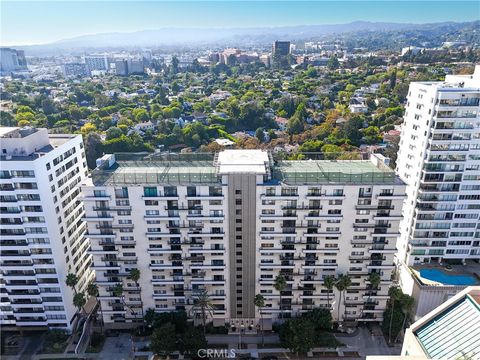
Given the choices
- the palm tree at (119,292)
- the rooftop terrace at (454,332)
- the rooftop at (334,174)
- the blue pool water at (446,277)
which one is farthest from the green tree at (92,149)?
the rooftop terrace at (454,332)

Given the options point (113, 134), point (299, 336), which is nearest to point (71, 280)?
point (299, 336)

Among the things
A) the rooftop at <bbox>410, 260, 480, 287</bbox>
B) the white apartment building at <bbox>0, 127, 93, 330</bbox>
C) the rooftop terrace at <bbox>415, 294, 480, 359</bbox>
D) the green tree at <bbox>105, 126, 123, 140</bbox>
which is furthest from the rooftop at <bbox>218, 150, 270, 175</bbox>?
the green tree at <bbox>105, 126, 123, 140</bbox>

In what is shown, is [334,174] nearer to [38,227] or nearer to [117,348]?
[117,348]

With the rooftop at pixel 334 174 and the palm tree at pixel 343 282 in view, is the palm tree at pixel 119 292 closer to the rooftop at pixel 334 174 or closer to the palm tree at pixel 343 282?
the rooftop at pixel 334 174

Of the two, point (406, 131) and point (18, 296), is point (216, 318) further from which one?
point (406, 131)

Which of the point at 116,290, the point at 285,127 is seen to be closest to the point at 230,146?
the point at 285,127
